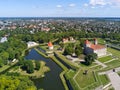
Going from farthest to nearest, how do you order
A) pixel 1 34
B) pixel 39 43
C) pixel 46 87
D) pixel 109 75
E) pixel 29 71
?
pixel 1 34 < pixel 39 43 < pixel 29 71 < pixel 109 75 < pixel 46 87

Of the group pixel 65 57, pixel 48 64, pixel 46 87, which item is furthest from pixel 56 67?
pixel 46 87

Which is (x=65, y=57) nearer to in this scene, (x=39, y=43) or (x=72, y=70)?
(x=72, y=70)

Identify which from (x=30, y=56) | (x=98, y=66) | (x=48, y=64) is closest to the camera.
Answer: (x=98, y=66)

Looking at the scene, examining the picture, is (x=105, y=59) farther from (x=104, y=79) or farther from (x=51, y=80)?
(x=51, y=80)

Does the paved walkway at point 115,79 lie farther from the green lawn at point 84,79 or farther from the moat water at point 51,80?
the moat water at point 51,80

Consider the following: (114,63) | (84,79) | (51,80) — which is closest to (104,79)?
(84,79)

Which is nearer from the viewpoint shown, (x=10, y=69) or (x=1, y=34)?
(x=10, y=69)

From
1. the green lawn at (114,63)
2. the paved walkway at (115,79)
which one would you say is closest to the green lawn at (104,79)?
the paved walkway at (115,79)
